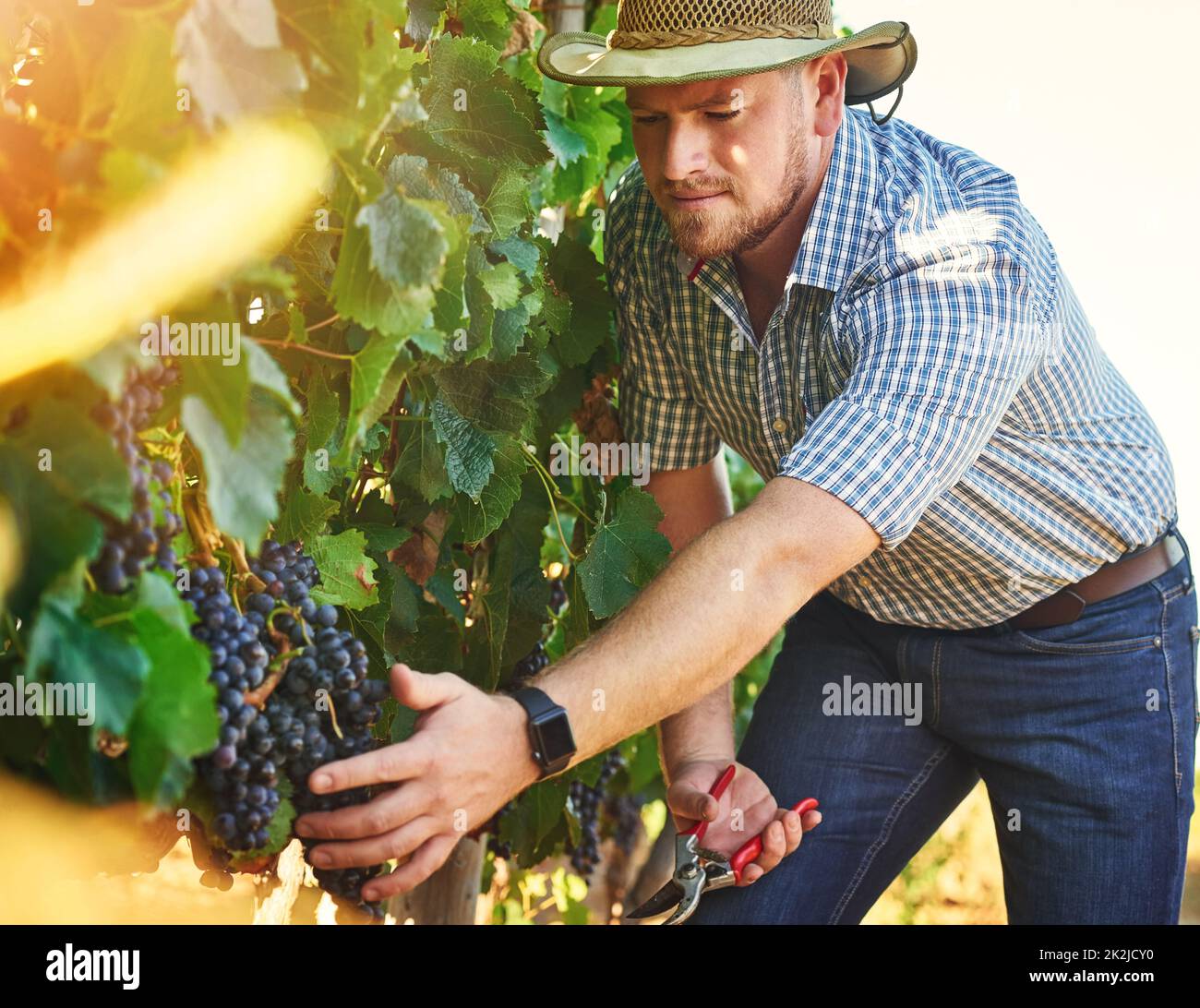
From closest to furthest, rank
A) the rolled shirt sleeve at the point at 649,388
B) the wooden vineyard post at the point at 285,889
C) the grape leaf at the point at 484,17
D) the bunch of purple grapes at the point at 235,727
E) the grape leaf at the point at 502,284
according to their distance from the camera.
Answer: the bunch of purple grapes at the point at 235,727
the grape leaf at the point at 502,284
the grape leaf at the point at 484,17
the wooden vineyard post at the point at 285,889
the rolled shirt sleeve at the point at 649,388

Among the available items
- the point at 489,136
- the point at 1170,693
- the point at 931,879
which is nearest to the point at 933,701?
the point at 1170,693

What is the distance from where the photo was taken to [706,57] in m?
2.33

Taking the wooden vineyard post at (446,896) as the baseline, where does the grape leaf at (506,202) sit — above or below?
above

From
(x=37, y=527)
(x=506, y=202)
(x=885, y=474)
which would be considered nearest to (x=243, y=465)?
(x=37, y=527)

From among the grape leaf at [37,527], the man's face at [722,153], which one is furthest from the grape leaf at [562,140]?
the grape leaf at [37,527]

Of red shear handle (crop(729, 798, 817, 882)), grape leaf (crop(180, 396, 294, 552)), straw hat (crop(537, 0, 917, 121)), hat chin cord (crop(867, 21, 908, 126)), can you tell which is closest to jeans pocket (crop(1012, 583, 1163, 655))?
red shear handle (crop(729, 798, 817, 882))

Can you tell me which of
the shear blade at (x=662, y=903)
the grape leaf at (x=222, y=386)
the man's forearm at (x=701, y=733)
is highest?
the grape leaf at (x=222, y=386)

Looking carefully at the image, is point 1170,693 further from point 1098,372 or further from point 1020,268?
point 1020,268

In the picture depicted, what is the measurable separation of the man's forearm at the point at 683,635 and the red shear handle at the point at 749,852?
64cm

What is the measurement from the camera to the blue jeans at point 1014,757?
2.53 m

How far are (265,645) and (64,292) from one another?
488mm

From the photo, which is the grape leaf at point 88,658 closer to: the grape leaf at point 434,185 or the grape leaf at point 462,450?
the grape leaf at point 434,185

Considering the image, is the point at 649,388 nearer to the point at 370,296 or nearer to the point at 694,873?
the point at 694,873

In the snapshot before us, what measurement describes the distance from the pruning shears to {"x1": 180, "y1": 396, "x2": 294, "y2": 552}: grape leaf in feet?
4.56
